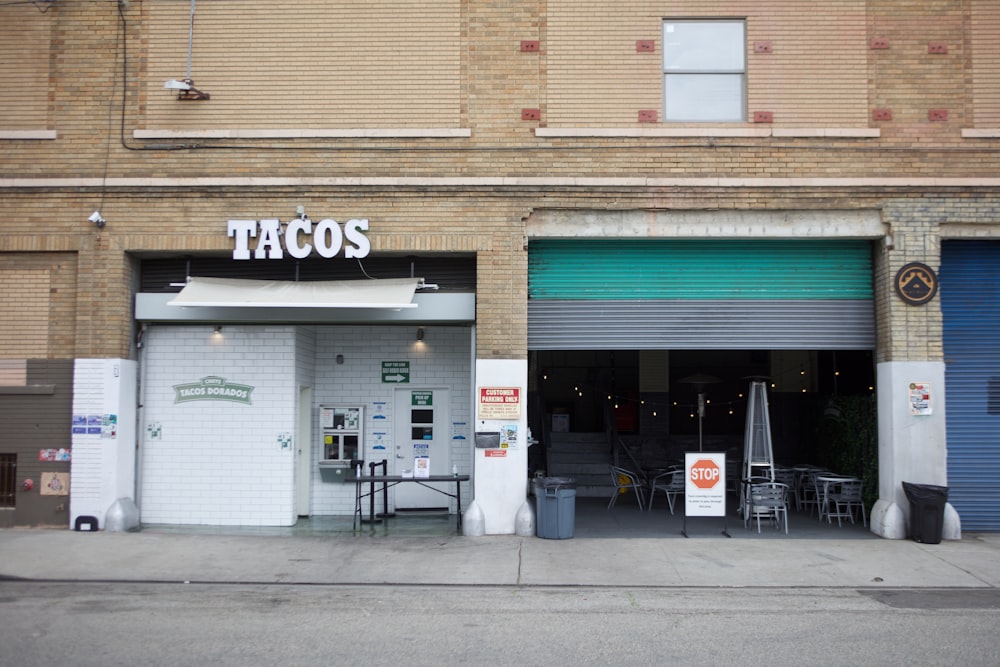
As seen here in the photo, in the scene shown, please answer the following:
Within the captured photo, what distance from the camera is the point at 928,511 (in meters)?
12.0

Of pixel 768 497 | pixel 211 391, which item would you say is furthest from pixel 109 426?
pixel 768 497

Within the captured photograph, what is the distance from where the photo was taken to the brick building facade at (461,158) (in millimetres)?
12875

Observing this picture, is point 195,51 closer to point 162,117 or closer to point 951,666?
point 162,117

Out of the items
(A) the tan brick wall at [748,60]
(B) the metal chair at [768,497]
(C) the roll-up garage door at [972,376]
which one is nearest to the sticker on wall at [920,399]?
(C) the roll-up garage door at [972,376]

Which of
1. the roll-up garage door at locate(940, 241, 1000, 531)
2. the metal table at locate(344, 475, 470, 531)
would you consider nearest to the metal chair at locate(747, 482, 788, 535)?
the roll-up garage door at locate(940, 241, 1000, 531)

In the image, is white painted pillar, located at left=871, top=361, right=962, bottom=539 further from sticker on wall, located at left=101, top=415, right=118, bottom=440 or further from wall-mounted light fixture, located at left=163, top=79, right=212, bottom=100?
sticker on wall, located at left=101, top=415, right=118, bottom=440

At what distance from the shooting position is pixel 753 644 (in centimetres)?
744

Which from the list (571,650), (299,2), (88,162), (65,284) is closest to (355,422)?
(65,284)

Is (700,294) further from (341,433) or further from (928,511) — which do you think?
(341,433)

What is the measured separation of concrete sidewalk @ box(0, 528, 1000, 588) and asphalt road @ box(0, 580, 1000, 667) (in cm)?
33

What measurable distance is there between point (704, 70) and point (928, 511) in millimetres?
7544

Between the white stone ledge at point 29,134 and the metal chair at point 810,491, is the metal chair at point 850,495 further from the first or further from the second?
the white stone ledge at point 29,134

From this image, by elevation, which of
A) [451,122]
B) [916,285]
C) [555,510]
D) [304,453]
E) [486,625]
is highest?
[451,122]

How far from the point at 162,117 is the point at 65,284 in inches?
121
